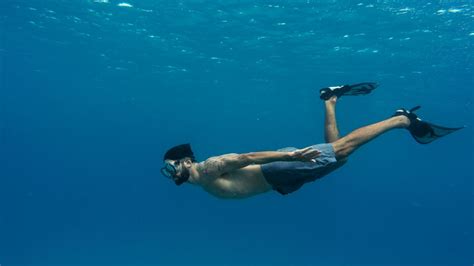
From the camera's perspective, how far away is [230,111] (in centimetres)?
7562

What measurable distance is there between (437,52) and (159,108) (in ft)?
195

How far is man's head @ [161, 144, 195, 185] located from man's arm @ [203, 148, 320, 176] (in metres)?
Answer: 0.38

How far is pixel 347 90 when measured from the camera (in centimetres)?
840

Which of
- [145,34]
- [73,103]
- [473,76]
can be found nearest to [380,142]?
[473,76]

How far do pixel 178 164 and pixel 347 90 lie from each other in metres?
3.97

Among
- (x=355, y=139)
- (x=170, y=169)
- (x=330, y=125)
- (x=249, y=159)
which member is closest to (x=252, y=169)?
(x=249, y=159)

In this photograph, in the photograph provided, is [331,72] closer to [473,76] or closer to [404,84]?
[404,84]

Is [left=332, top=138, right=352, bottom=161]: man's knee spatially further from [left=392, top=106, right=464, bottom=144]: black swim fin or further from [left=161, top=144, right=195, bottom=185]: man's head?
[left=161, top=144, right=195, bottom=185]: man's head

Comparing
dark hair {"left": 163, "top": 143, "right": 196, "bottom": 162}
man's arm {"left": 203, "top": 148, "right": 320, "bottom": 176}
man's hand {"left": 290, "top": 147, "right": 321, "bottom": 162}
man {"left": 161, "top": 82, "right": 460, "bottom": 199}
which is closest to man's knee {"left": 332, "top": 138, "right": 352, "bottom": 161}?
man {"left": 161, "top": 82, "right": 460, "bottom": 199}

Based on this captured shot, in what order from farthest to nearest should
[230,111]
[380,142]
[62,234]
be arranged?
[380,142], [230,111], [62,234]

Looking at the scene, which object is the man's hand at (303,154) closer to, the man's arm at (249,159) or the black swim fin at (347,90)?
the man's arm at (249,159)

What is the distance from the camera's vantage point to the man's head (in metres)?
6.63

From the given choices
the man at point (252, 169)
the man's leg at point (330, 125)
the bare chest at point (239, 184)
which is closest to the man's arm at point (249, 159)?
the man at point (252, 169)

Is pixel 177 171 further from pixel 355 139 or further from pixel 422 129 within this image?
pixel 422 129
